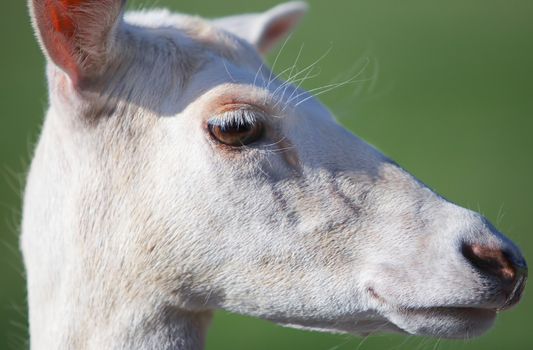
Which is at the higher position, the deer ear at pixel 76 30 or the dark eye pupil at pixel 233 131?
the deer ear at pixel 76 30

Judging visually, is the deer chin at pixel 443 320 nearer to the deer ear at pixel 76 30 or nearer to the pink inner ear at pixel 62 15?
the deer ear at pixel 76 30

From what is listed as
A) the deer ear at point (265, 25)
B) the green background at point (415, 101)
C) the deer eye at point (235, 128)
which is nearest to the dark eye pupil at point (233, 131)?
the deer eye at point (235, 128)

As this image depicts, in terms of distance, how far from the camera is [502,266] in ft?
12.3

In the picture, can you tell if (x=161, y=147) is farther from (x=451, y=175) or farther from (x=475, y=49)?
(x=475, y=49)

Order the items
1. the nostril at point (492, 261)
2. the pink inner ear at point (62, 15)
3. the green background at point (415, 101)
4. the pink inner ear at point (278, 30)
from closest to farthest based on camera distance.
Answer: the nostril at point (492, 261), the pink inner ear at point (62, 15), the pink inner ear at point (278, 30), the green background at point (415, 101)

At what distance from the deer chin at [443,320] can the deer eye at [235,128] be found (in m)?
0.88

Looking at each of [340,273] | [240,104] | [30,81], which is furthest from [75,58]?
[30,81]

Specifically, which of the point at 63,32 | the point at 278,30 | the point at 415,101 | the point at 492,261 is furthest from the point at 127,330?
the point at 415,101

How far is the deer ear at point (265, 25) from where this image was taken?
536 cm

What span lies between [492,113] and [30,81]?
8.21 meters

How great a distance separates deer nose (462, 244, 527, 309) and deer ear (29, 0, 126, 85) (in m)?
1.64

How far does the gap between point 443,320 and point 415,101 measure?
1332 cm

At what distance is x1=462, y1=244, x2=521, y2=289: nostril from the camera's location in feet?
12.2

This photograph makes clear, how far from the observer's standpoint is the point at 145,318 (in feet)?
13.1
